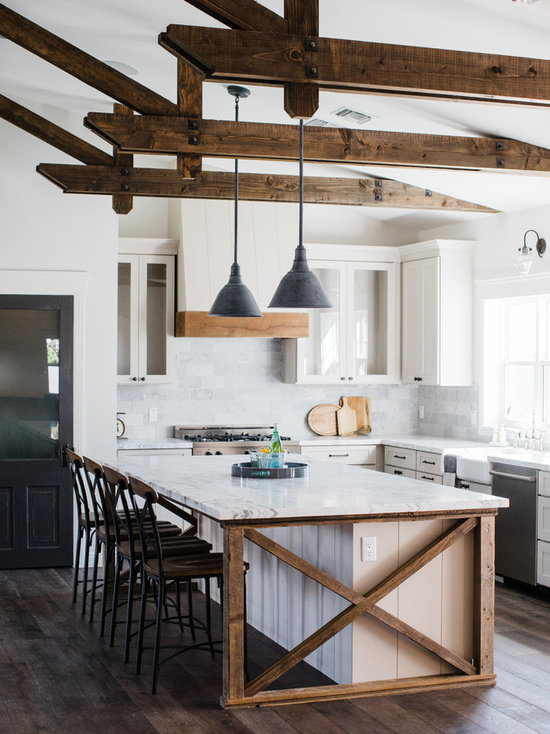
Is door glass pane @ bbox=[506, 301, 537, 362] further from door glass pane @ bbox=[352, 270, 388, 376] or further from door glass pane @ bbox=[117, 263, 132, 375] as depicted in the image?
door glass pane @ bbox=[117, 263, 132, 375]

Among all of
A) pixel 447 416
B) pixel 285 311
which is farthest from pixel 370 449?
pixel 285 311

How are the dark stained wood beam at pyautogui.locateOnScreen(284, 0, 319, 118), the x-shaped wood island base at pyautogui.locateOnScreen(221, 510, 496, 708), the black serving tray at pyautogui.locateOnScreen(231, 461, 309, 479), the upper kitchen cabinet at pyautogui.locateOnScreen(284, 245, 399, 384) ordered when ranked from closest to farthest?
the dark stained wood beam at pyautogui.locateOnScreen(284, 0, 319, 118)
the x-shaped wood island base at pyautogui.locateOnScreen(221, 510, 496, 708)
the black serving tray at pyautogui.locateOnScreen(231, 461, 309, 479)
the upper kitchen cabinet at pyautogui.locateOnScreen(284, 245, 399, 384)

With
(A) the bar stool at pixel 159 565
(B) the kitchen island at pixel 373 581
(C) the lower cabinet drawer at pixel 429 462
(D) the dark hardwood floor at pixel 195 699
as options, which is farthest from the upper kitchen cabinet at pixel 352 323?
(A) the bar stool at pixel 159 565

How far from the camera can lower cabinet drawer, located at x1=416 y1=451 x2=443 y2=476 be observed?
7191 mm

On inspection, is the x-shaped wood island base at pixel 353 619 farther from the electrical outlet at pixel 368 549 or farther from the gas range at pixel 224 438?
the gas range at pixel 224 438

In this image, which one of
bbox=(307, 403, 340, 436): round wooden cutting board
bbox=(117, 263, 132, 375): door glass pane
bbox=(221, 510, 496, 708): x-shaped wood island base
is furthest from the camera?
bbox=(307, 403, 340, 436): round wooden cutting board

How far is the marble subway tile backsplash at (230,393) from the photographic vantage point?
8.10m

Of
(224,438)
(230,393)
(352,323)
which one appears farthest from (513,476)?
(230,393)

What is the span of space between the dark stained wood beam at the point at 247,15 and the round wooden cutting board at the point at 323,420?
5051mm

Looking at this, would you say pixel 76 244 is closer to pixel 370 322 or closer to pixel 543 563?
pixel 370 322

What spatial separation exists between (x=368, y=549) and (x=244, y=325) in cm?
377

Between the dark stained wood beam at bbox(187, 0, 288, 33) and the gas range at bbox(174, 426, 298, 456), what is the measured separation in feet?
14.0

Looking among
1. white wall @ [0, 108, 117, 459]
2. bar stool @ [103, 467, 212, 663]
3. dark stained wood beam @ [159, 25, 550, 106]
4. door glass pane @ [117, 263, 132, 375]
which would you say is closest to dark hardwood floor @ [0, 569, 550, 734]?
bar stool @ [103, 467, 212, 663]

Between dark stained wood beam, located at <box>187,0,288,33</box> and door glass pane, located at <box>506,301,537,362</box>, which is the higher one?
dark stained wood beam, located at <box>187,0,288,33</box>
